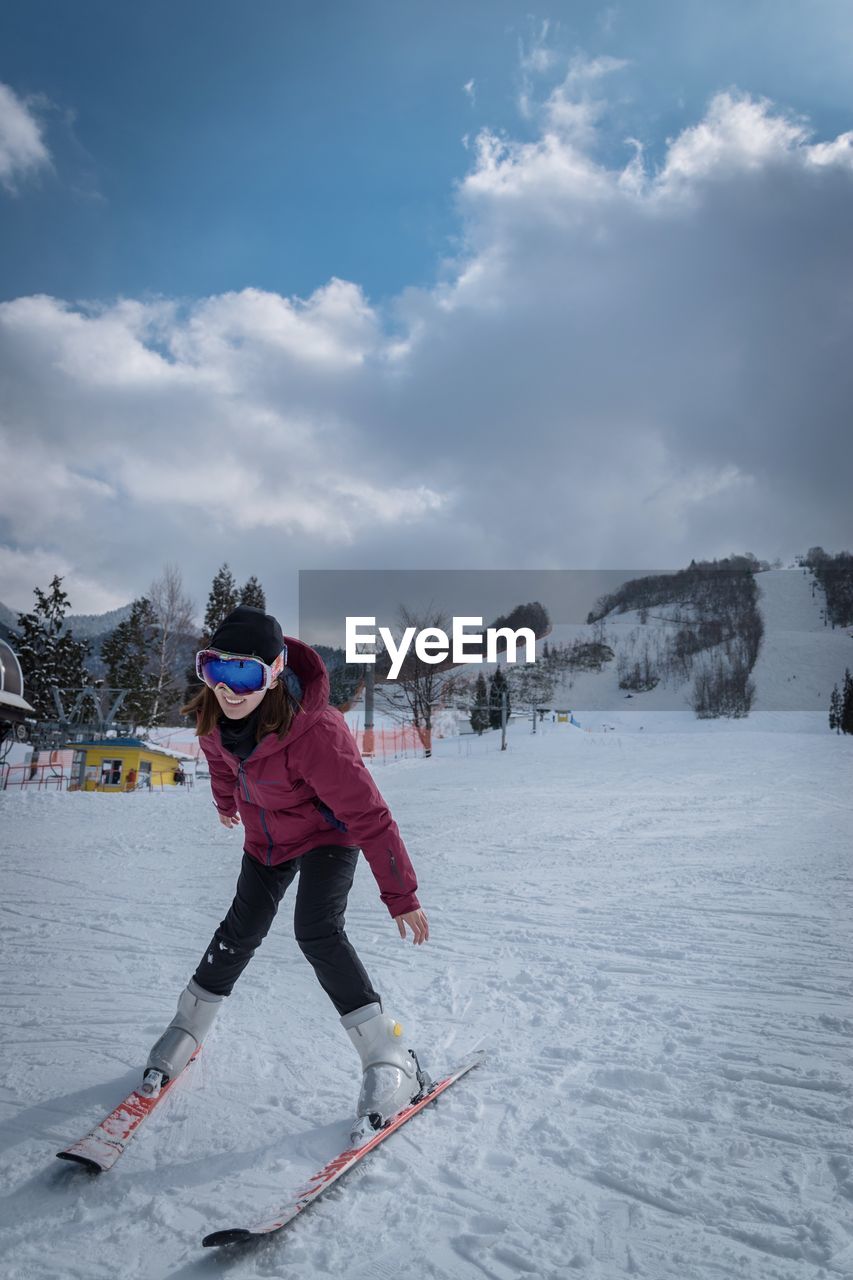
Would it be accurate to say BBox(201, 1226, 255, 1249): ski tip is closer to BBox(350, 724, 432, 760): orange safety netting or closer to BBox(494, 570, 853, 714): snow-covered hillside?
BBox(350, 724, 432, 760): orange safety netting

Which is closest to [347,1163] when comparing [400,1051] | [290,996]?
[400,1051]

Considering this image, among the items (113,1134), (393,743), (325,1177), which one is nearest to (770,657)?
(393,743)

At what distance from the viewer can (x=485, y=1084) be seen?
2658 mm

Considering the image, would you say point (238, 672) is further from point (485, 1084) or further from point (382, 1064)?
point (485, 1084)

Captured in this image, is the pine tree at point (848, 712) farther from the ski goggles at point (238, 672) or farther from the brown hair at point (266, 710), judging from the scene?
the ski goggles at point (238, 672)

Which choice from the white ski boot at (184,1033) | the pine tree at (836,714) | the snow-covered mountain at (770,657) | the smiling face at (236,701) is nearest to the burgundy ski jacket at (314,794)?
the smiling face at (236,701)

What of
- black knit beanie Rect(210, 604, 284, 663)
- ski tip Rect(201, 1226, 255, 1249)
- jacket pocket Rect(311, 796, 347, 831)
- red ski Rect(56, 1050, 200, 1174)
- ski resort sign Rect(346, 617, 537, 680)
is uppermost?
ski resort sign Rect(346, 617, 537, 680)

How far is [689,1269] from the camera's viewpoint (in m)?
1.71

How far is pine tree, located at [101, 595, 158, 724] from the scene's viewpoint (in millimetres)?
37156

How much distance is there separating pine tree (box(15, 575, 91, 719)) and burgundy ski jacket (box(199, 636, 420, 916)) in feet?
123

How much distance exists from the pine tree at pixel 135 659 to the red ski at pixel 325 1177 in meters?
35.1

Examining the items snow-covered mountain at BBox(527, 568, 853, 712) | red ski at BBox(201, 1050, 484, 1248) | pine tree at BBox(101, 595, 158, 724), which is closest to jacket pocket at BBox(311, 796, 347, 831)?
red ski at BBox(201, 1050, 484, 1248)

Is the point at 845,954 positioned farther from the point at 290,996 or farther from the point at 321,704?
the point at 321,704

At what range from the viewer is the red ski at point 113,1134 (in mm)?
2057
